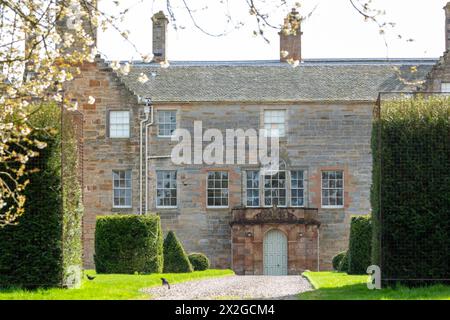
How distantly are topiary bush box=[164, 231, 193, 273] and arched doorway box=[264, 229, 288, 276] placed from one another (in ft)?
19.7

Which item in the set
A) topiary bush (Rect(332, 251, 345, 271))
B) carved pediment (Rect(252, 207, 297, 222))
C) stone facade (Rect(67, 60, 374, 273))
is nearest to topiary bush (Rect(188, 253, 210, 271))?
stone facade (Rect(67, 60, 374, 273))

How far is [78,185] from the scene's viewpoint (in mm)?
21375

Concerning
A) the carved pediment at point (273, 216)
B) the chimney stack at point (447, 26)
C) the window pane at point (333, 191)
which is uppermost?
the chimney stack at point (447, 26)

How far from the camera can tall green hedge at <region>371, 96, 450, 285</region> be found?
19.6 m

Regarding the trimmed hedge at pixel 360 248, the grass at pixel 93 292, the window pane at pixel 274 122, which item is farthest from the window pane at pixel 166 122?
the grass at pixel 93 292

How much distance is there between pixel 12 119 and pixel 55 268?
11.7ft

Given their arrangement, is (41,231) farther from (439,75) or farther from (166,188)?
(439,75)

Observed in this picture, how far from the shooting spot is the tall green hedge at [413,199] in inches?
771

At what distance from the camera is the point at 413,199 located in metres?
19.7

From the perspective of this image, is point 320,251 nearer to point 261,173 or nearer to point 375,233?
point 261,173

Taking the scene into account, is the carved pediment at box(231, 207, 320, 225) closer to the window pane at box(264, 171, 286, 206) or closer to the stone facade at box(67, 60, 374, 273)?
the stone facade at box(67, 60, 374, 273)

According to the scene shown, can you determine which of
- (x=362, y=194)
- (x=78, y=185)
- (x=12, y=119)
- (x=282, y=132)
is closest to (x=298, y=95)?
(x=282, y=132)

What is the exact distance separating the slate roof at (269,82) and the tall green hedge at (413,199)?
67.4 feet

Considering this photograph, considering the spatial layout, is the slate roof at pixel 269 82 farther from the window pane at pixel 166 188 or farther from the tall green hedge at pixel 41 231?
the tall green hedge at pixel 41 231
